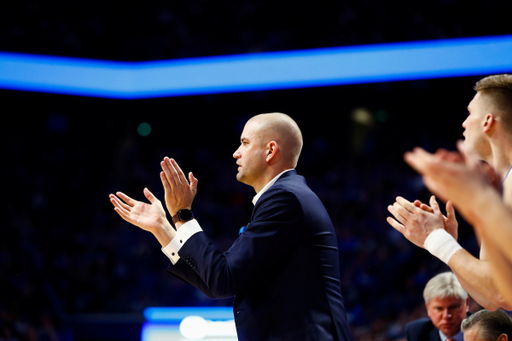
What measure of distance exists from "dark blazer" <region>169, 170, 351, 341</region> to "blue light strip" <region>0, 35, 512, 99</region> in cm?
539

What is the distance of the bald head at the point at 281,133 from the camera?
7.22ft

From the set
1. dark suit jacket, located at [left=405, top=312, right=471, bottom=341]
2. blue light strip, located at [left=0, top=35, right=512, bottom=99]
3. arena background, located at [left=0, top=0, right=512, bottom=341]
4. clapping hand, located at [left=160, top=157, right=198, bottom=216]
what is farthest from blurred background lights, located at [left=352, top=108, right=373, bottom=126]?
clapping hand, located at [left=160, top=157, right=198, bottom=216]

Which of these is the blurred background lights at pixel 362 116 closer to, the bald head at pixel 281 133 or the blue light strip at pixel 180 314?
the blue light strip at pixel 180 314

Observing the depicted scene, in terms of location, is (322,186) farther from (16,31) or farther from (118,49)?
(16,31)

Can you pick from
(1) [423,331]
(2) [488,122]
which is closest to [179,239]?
(2) [488,122]

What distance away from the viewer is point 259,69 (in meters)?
7.53

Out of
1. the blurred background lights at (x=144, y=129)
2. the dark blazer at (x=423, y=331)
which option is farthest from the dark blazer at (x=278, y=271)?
the blurred background lights at (x=144, y=129)

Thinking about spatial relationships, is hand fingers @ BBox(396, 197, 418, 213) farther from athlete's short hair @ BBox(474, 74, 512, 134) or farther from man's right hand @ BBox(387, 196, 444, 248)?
athlete's short hair @ BBox(474, 74, 512, 134)

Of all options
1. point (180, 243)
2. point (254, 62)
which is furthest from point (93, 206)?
point (180, 243)

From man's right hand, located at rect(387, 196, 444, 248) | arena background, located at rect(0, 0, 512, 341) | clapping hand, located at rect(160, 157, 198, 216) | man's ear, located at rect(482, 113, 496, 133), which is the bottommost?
man's right hand, located at rect(387, 196, 444, 248)

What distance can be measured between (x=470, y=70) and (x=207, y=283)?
5851 millimetres

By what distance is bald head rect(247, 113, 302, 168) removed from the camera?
2201mm

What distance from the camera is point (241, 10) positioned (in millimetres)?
8031

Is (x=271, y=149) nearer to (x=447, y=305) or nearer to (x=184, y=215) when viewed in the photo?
(x=184, y=215)
